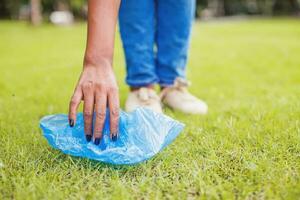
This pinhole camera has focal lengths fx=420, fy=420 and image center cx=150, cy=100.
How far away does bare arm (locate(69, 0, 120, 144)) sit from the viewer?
1.40 metres

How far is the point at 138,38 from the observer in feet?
7.52

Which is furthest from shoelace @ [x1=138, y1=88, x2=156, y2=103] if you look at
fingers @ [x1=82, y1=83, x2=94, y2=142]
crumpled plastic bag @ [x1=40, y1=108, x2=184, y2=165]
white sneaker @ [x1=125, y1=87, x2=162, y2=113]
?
fingers @ [x1=82, y1=83, x2=94, y2=142]

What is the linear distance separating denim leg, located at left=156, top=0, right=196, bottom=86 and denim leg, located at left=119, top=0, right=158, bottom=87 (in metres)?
0.08

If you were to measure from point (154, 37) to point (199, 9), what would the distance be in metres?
27.6

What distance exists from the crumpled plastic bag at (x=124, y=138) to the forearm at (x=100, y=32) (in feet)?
0.73

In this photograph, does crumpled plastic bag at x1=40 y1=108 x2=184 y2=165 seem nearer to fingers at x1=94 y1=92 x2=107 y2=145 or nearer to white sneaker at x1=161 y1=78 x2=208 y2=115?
fingers at x1=94 y1=92 x2=107 y2=145


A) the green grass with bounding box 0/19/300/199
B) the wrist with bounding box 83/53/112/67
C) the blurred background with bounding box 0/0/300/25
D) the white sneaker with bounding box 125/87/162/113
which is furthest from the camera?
the blurred background with bounding box 0/0/300/25

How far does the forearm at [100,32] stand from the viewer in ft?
4.85

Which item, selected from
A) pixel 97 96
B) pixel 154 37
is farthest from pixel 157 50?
pixel 97 96

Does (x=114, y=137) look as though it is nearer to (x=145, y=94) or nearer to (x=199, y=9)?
(x=145, y=94)

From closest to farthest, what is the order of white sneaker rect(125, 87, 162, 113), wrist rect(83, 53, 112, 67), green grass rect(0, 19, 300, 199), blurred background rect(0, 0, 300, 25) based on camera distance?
green grass rect(0, 19, 300, 199) → wrist rect(83, 53, 112, 67) → white sneaker rect(125, 87, 162, 113) → blurred background rect(0, 0, 300, 25)

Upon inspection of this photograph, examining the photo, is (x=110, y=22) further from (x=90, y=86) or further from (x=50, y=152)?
(x=50, y=152)

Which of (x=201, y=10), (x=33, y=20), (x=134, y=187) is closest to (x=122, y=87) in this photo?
(x=134, y=187)

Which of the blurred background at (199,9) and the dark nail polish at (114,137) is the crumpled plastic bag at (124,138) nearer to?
the dark nail polish at (114,137)
